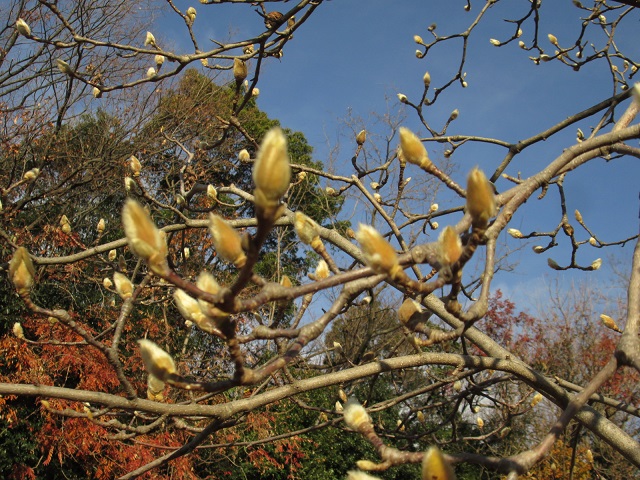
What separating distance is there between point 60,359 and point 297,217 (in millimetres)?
5642

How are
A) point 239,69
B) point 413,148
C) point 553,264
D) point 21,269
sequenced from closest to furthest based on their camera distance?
point 413,148 → point 21,269 → point 239,69 → point 553,264

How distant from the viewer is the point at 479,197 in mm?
607

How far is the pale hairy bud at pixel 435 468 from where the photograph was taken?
1.84ft

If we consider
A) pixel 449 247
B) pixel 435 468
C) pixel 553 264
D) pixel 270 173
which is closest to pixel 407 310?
pixel 449 247

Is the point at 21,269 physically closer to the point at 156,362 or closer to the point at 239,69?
the point at 156,362

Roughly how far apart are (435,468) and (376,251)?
0.77 ft

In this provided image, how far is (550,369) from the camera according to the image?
8.85 meters

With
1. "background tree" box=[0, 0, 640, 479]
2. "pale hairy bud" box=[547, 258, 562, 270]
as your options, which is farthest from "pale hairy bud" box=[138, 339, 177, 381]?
"pale hairy bud" box=[547, 258, 562, 270]

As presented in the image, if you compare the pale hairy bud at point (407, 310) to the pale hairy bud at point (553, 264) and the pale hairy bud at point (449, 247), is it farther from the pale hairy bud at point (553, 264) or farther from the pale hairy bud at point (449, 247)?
the pale hairy bud at point (553, 264)

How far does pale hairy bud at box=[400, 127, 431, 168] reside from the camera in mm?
754

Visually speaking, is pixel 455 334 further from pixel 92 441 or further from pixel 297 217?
pixel 92 441

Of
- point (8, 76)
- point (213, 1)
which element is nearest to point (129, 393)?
point (213, 1)

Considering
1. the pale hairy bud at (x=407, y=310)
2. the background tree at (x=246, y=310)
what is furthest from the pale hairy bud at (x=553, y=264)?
the pale hairy bud at (x=407, y=310)

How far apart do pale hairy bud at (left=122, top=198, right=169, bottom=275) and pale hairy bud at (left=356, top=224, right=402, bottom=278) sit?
0.21m
